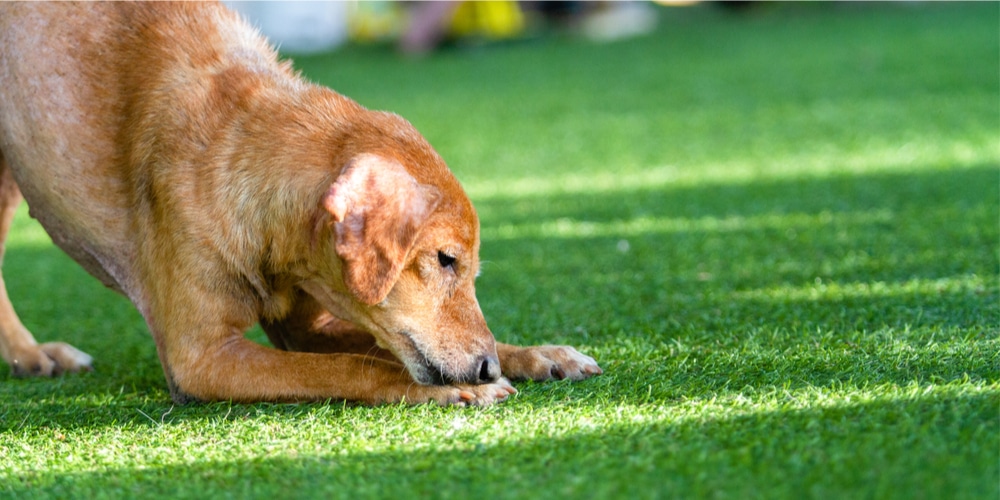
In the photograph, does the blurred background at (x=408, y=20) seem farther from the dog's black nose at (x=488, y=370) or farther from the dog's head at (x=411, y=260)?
the dog's black nose at (x=488, y=370)

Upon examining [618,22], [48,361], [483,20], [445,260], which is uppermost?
[483,20]

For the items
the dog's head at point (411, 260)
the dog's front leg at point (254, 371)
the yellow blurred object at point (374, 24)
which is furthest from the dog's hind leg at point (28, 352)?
the yellow blurred object at point (374, 24)

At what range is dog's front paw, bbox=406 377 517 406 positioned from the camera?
264 cm

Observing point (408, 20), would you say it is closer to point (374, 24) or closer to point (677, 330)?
point (374, 24)

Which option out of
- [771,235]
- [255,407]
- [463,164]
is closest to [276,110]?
[255,407]

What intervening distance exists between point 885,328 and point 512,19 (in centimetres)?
1217

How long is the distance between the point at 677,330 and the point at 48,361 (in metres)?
2.04

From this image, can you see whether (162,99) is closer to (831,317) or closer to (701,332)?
(701,332)

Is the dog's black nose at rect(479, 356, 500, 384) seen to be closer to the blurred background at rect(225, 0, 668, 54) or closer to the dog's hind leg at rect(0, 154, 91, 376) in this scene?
the dog's hind leg at rect(0, 154, 91, 376)

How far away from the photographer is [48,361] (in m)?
3.48

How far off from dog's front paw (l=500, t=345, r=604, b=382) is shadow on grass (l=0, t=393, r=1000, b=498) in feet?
1.65

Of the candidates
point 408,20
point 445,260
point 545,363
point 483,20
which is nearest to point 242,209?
point 445,260

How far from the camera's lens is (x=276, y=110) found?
2.90 metres

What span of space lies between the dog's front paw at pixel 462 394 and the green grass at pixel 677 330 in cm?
5
